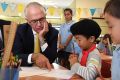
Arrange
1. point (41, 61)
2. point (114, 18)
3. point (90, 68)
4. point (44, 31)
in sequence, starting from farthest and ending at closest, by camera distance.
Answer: point (44, 31), point (41, 61), point (90, 68), point (114, 18)

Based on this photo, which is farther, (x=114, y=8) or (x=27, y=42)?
(x=27, y=42)

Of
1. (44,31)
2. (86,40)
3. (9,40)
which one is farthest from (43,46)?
(9,40)

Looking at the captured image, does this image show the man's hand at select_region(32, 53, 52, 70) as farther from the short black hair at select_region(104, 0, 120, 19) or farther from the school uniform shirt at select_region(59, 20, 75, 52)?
the school uniform shirt at select_region(59, 20, 75, 52)

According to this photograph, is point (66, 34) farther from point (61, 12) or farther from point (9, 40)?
point (61, 12)

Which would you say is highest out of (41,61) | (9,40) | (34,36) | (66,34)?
(9,40)

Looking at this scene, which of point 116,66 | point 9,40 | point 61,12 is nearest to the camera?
point 9,40

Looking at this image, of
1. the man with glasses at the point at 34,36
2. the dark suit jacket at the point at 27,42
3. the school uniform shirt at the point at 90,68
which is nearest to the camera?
the school uniform shirt at the point at 90,68

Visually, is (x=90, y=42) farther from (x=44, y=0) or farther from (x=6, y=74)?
(x=44, y=0)

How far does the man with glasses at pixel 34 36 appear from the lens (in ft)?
5.66

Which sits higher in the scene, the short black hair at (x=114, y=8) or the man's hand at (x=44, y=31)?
the short black hair at (x=114, y=8)

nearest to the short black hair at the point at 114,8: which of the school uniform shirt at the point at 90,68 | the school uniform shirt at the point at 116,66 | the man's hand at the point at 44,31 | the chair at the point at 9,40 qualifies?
the school uniform shirt at the point at 116,66

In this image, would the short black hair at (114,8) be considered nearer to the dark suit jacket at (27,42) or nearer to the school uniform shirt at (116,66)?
the school uniform shirt at (116,66)

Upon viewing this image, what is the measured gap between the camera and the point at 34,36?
186cm

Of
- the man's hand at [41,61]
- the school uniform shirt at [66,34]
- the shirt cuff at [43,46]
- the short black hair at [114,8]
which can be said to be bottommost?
the school uniform shirt at [66,34]
